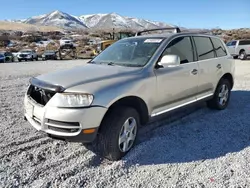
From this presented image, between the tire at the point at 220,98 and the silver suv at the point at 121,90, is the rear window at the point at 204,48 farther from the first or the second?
the tire at the point at 220,98

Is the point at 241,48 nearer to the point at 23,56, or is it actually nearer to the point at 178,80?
the point at 178,80

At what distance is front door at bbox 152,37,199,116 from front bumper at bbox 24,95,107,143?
112 cm

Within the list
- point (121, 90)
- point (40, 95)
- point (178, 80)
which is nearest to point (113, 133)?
point (121, 90)

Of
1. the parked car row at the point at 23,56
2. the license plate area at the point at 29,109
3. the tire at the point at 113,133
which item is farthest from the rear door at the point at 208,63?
the parked car row at the point at 23,56

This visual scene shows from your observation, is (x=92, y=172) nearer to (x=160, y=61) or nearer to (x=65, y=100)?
(x=65, y=100)

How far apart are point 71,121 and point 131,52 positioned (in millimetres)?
1803

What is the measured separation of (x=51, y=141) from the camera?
→ 3.87 m

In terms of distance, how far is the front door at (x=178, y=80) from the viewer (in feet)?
12.4

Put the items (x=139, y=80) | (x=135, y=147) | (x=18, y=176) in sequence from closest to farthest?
(x=18, y=176), (x=139, y=80), (x=135, y=147)

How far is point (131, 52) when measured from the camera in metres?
4.18

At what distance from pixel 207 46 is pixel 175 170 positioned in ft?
9.69

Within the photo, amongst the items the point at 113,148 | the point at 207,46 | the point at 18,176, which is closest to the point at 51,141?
the point at 18,176

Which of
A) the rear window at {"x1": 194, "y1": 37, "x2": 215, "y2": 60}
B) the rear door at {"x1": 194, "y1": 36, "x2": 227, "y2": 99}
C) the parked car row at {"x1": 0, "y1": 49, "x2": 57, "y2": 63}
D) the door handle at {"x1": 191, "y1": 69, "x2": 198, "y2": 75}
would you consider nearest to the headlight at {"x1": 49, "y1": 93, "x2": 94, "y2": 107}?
the door handle at {"x1": 191, "y1": 69, "x2": 198, "y2": 75}

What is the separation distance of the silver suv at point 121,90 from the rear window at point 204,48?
2cm
